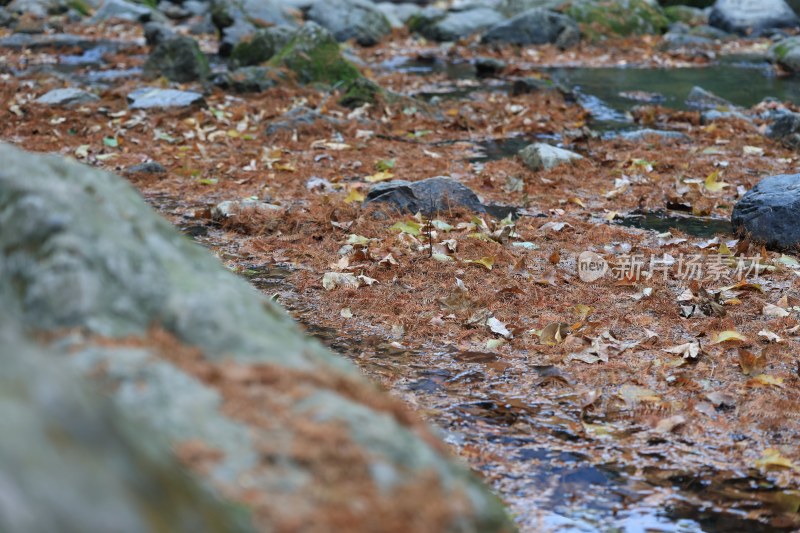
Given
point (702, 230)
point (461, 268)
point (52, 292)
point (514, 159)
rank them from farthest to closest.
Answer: point (514, 159), point (702, 230), point (461, 268), point (52, 292)

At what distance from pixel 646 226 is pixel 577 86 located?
10061 millimetres

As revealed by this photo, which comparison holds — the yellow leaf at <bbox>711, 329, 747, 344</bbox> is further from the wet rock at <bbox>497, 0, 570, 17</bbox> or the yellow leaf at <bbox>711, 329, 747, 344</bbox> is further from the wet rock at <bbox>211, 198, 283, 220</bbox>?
the wet rock at <bbox>497, 0, 570, 17</bbox>

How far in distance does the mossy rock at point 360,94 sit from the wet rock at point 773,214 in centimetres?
692

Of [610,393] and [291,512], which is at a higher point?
[291,512]

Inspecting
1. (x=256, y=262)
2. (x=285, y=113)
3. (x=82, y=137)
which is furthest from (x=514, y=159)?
(x=82, y=137)

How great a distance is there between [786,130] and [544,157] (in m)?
4.03

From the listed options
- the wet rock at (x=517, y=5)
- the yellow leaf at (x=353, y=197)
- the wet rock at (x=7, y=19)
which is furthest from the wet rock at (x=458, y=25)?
the yellow leaf at (x=353, y=197)

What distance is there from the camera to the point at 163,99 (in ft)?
40.9

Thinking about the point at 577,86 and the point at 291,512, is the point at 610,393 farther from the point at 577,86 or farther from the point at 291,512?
the point at 577,86

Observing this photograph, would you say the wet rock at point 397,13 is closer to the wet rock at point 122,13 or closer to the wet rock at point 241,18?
the wet rock at point 241,18

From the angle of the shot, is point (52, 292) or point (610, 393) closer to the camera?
point (52, 292)

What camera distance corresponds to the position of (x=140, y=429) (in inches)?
75.5

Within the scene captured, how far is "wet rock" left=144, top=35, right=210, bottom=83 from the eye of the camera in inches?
595

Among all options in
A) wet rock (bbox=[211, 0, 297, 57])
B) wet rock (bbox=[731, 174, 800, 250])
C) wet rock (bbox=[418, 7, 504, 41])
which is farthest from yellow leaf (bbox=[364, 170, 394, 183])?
wet rock (bbox=[418, 7, 504, 41])
